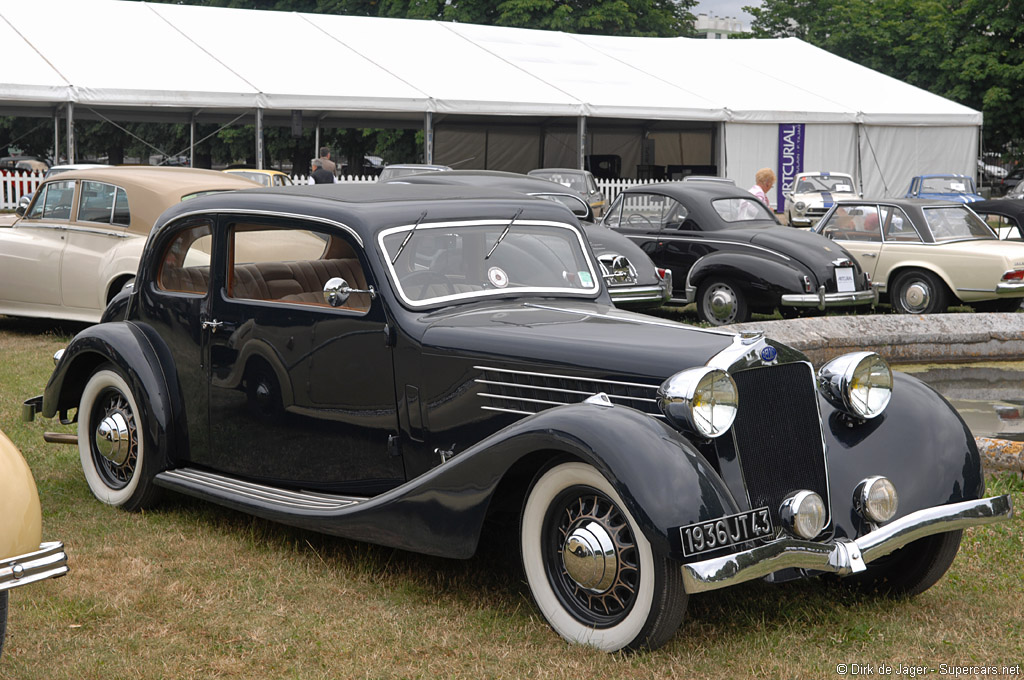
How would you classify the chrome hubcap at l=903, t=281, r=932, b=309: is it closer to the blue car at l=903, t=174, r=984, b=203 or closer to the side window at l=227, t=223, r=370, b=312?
the side window at l=227, t=223, r=370, b=312

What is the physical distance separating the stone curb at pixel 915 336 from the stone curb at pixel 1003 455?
2545 millimetres

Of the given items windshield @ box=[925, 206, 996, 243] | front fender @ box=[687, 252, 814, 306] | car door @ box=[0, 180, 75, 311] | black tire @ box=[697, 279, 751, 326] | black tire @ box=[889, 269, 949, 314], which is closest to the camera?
car door @ box=[0, 180, 75, 311]

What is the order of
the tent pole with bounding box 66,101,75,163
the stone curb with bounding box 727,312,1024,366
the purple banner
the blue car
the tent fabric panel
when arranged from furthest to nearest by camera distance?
the tent fabric panel, the purple banner, the blue car, the tent pole with bounding box 66,101,75,163, the stone curb with bounding box 727,312,1024,366

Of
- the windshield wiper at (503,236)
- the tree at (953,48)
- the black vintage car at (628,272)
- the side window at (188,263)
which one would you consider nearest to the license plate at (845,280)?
the black vintage car at (628,272)

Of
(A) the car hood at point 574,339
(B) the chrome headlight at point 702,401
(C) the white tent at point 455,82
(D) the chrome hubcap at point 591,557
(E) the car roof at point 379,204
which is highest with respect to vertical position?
(C) the white tent at point 455,82

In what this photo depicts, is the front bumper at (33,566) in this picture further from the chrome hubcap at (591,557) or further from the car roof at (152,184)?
the car roof at (152,184)

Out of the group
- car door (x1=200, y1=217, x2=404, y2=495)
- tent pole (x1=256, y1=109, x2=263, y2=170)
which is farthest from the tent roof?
car door (x1=200, y1=217, x2=404, y2=495)

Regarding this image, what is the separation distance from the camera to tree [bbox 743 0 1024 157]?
37.8 meters

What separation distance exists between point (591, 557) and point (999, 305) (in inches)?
428

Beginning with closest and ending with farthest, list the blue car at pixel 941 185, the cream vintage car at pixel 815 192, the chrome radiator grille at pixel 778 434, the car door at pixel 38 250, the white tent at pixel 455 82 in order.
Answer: the chrome radiator grille at pixel 778 434 < the car door at pixel 38 250 < the white tent at pixel 455 82 < the cream vintage car at pixel 815 192 < the blue car at pixel 941 185

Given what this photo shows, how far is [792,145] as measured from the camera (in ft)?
A: 86.2

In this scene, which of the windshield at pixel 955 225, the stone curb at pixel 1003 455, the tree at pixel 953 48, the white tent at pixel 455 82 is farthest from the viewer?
the tree at pixel 953 48

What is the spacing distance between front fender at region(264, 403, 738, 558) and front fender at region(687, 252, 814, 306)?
317 inches

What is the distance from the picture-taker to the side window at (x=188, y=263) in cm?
522
